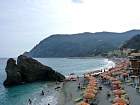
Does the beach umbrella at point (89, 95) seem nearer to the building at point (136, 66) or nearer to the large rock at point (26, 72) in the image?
the building at point (136, 66)

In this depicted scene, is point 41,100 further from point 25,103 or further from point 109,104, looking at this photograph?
point 109,104

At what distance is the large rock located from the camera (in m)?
89.6

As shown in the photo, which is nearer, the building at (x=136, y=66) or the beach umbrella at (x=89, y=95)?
the beach umbrella at (x=89, y=95)

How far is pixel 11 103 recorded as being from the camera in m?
60.3

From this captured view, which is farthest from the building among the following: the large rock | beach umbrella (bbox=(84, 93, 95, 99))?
the large rock

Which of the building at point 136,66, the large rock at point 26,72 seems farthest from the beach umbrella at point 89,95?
the large rock at point 26,72

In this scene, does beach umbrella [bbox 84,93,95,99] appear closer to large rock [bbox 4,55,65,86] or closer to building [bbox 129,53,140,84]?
building [bbox 129,53,140,84]

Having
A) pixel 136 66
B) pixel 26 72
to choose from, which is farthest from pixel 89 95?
pixel 26 72

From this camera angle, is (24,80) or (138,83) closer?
(138,83)

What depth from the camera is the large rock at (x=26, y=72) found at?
294 ft

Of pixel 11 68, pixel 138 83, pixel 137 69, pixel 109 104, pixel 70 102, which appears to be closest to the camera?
pixel 109 104

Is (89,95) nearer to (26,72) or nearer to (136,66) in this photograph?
(136,66)

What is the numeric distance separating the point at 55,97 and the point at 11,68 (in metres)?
30.2

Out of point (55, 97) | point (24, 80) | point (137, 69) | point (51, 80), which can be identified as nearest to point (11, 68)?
point (24, 80)
